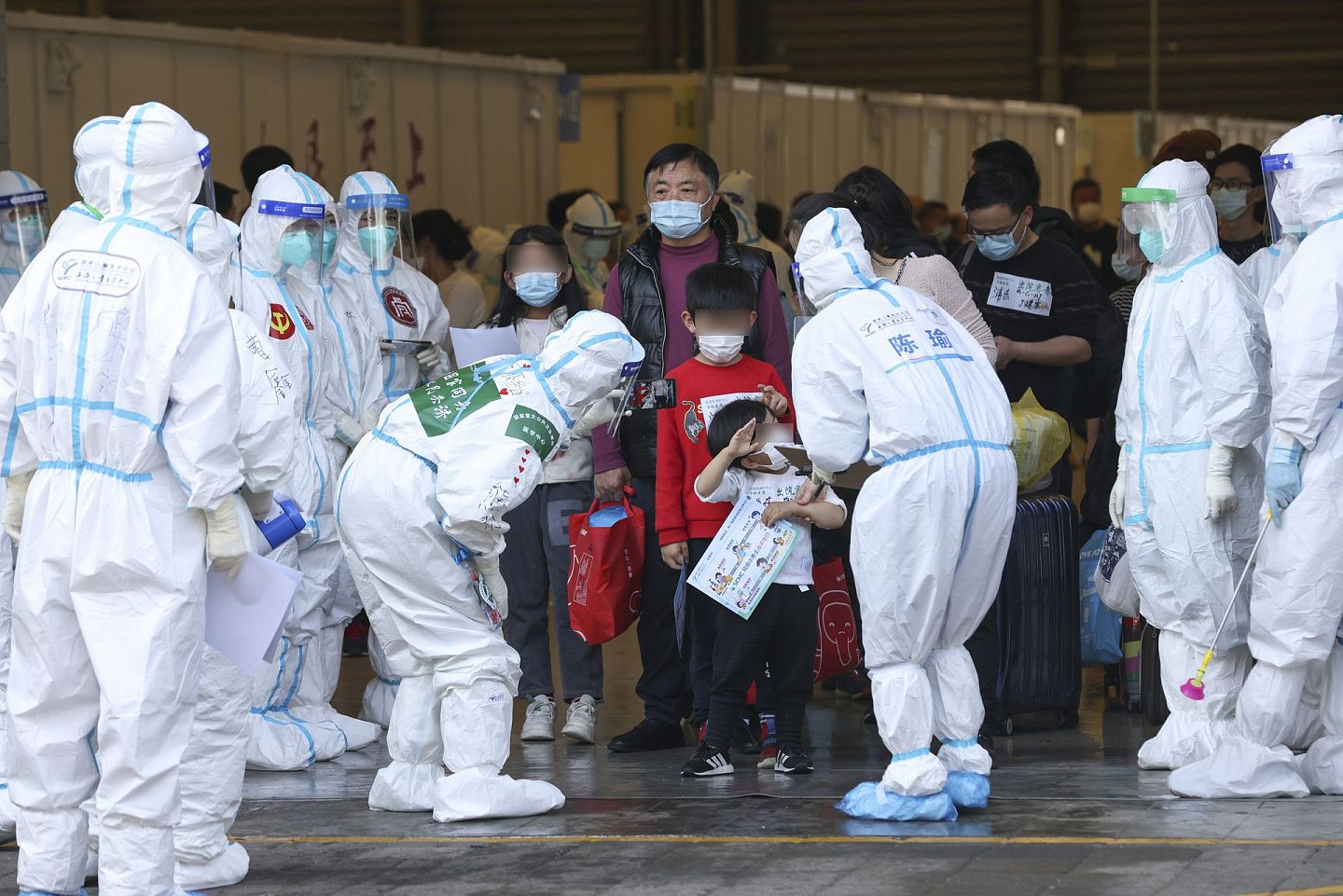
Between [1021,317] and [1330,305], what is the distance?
176 cm

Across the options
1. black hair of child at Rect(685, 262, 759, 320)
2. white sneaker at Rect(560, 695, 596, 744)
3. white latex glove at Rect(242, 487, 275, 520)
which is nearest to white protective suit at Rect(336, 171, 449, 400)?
white sneaker at Rect(560, 695, 596, 744)

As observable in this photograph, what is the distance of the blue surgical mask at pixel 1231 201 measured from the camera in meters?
7.85

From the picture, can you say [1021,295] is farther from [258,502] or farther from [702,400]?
[258,502]

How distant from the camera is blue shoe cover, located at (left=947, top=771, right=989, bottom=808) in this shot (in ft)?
17.8

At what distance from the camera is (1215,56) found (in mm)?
24906

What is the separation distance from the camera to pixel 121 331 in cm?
440

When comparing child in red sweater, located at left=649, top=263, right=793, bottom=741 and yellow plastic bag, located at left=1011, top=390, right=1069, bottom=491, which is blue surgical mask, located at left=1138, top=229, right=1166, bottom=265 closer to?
yellow plastic bag, located at left=1011, top=390, right=1069, bottom=491

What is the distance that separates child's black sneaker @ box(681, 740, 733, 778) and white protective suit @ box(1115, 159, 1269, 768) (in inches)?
50.6

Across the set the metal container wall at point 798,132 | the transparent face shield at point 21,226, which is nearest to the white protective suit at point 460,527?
the transparent face shield at point 21,226

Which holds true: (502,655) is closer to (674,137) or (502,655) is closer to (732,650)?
(732,650)

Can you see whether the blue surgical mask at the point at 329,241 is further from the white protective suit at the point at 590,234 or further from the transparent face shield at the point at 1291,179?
the transparent face shield at the point at 1291,179

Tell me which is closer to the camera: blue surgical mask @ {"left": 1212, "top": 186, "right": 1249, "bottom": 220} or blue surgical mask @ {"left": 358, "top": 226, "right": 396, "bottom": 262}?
blue surgical mask @ {"left": 358, "top": 226, "right": 396, "bottom": 262}

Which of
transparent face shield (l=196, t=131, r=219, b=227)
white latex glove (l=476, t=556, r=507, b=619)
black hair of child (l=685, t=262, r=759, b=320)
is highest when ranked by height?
transparent face shield (l=196, t=131, r=219, b=227)

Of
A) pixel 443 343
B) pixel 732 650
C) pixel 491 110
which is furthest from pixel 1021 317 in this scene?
pixel 491 110
